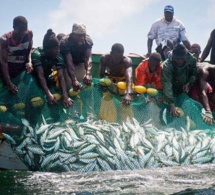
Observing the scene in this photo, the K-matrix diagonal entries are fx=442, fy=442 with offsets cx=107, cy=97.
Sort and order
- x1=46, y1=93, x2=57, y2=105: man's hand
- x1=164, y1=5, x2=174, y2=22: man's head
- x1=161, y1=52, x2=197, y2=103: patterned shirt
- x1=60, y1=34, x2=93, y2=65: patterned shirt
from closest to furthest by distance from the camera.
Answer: x1=46, y1=93, x2=57, y2=105: man's hand < x1=60, y1=34, x2=93, y2=65: patterned shirt < x1=161, y1=52, x2=197, y2=103: patterned shirt < x1=164, y1=5, x2=174, y2=22: man's head

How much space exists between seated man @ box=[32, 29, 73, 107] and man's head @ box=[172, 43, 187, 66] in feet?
7.22

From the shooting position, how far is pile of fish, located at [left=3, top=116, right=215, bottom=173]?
23.5 feet

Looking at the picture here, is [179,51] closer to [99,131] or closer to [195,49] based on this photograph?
[99,131]

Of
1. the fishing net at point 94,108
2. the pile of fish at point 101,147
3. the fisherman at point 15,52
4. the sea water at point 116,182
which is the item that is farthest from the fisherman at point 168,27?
the sea water at point 116,182

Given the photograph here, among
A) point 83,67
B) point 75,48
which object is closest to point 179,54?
point 83,67

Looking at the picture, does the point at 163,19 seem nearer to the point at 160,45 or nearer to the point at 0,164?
the point at 160,45

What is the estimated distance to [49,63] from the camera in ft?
26.1

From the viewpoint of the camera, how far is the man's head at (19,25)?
303 inches

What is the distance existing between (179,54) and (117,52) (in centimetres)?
123

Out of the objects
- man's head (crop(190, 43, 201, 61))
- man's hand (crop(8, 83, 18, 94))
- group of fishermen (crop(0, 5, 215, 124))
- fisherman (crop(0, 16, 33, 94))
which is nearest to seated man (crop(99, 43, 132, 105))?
group of fishermen (crop(0, 5, 215, 124))

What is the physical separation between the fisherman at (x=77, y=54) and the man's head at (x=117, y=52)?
500 mm

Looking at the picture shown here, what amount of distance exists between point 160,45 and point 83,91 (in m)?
3.40

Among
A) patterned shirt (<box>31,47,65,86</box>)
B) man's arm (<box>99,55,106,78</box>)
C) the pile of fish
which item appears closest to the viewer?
the pile of fish

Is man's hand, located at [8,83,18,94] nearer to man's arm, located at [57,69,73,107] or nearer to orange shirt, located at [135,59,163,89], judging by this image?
man's arm, located at [57,69,73,107]
